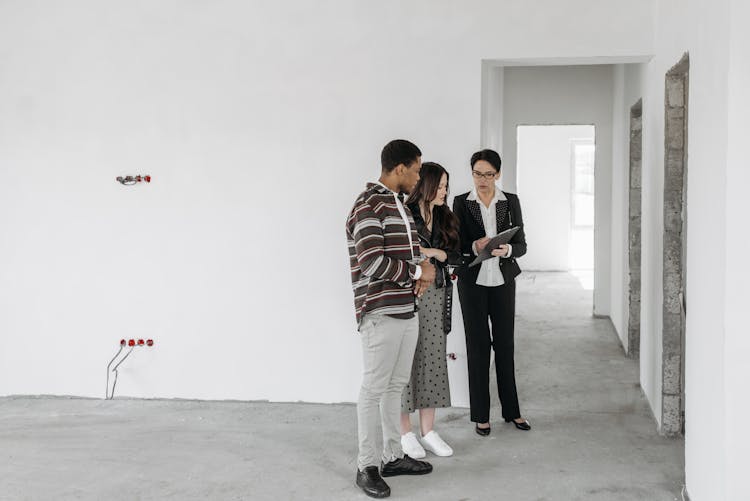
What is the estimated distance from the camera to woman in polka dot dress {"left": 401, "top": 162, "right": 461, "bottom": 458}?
12.5ft

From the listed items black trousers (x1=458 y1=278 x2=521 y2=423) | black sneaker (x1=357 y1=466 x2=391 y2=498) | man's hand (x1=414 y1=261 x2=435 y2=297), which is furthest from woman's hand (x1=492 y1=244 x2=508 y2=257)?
black sneaker (x1=357 y1=466 x2=391 y2=498)

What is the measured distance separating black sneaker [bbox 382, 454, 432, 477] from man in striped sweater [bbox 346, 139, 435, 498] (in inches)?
5.8

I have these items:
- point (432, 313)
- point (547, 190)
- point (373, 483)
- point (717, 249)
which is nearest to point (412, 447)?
point (373, 483)

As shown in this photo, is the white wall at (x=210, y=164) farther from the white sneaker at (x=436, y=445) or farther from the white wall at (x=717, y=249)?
the white wall at (x=717, y=249)

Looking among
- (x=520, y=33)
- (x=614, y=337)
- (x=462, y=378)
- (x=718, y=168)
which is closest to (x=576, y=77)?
(x=614, y=337)

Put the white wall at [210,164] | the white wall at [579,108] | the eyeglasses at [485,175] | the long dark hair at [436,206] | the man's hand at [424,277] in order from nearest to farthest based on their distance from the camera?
the man's hand at [424,277], the long dark hair at [436,206], the eyeglasses at [485,175], the white wall at [210,164], the white wall at [579,108]

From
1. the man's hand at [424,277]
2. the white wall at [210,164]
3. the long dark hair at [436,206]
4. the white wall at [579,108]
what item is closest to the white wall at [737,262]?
the man's hand at [424,277]

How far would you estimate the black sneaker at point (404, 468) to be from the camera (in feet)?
11.9

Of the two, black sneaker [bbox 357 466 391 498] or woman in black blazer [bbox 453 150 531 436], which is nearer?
black sneaker [bbox 357 466 391 498]

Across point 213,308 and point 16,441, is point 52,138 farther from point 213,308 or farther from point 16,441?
point 16,441

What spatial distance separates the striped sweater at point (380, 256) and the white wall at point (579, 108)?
16.5ft

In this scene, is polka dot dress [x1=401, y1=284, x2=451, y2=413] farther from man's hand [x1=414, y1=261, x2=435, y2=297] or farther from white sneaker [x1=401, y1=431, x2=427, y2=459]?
man's hand [x1=414, y1=261, x2=435, y2=297]

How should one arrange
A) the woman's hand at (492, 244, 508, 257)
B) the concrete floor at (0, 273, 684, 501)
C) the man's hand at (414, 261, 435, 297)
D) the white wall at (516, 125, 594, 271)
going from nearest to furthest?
1. the man's hand at (414, 261, 435, 297)
2. the concrete floor at (0, 273, 684, 501)
3. the woman's hand at (492, 244, 508, 257)
4. the white wall at (516, 125, 594, 271)

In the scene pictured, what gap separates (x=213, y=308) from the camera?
16.3ft
